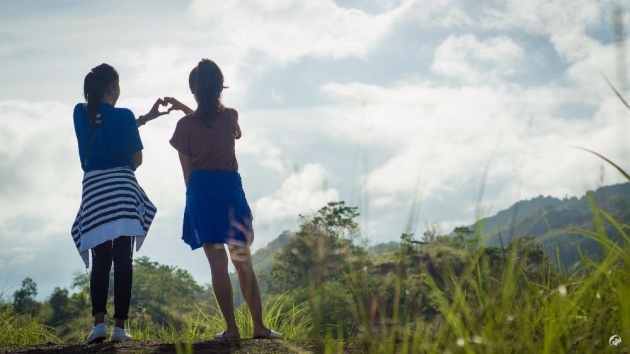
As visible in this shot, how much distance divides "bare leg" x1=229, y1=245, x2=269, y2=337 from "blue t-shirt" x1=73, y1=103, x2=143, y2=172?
41.8 inches

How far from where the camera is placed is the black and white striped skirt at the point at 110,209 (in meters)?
4.89

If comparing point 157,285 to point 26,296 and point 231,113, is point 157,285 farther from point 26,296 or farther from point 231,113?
point 231,113

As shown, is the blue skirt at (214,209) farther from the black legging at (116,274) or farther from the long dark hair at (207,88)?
the black legging at (116,274)

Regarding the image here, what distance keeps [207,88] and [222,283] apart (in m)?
1.36

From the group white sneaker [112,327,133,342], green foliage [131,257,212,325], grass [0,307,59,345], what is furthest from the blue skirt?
green foliage [131,257,212,325]

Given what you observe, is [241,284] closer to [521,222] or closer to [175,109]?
[175,109]

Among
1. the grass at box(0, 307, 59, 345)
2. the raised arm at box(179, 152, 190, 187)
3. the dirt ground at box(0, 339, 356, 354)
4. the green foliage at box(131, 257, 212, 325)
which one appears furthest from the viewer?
the green foliage at box(131, 257, 212, 325)

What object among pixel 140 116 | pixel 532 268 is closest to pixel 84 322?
pixel 140 116

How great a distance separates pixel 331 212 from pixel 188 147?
11.3 m

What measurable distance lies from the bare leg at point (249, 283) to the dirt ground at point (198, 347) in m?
0.20

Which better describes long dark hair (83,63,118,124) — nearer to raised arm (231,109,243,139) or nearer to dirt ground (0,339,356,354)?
raised arm (231,109,243,139)

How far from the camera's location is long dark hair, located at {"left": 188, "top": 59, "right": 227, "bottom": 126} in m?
4.77

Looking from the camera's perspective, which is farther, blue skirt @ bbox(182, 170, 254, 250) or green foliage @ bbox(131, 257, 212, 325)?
green foliage @ bbox(131, 257, 212, 325)

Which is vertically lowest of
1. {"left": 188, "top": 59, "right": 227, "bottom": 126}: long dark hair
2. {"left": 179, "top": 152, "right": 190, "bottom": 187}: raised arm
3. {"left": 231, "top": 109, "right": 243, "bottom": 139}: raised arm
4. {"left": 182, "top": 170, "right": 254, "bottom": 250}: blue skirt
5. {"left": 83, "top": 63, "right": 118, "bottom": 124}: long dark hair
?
{"left": 182, "top": 170, "right": 254, "bottom": 250}: blue skirt
